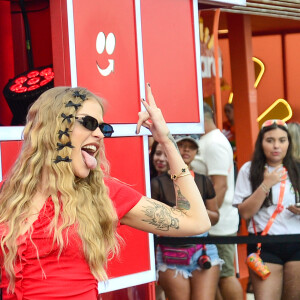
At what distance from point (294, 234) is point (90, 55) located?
2.22 metres

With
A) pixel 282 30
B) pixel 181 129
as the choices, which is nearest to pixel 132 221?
pixel 181 129

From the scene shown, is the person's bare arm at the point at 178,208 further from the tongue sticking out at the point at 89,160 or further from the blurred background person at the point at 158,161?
the blurred background person at the point at 158,161

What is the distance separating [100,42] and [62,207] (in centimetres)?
192

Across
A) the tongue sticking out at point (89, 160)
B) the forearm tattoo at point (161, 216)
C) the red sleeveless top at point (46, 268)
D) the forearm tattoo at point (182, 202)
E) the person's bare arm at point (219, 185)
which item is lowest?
the person's bare arm at point (219, 185)

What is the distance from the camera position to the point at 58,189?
271 cm

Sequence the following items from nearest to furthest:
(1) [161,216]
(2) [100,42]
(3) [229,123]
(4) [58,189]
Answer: (4) [58,189]
(1) [161,216]
(2) [100,42]
(3) [229,123]

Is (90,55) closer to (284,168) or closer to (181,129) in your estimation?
(181,129)

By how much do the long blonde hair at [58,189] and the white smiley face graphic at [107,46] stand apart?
1629mm

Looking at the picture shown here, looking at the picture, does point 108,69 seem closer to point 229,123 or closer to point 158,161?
point 158,161

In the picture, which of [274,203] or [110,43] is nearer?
[110,43]

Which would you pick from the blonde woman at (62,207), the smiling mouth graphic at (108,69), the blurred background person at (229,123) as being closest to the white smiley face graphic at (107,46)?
the smiling mouth graphic at (108,69)

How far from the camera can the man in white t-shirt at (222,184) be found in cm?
662

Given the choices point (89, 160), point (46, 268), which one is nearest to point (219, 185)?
point (89, 160)

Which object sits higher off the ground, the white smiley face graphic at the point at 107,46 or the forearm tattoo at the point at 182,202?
the white smiley face graphic at the point at 107,46
